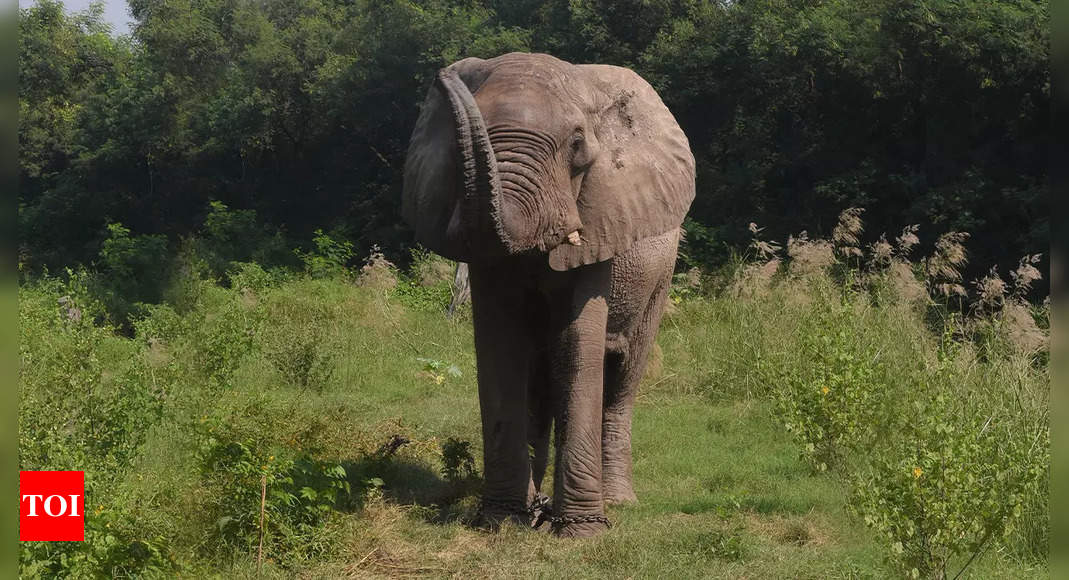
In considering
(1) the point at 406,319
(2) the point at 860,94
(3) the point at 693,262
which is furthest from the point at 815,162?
(1) the point at 406,319

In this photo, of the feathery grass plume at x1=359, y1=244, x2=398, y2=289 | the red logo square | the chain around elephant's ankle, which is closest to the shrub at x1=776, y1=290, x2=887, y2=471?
the chain around elephant's ankle

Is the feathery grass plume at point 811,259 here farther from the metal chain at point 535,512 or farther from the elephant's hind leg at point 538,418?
the metal chain at point 535,512

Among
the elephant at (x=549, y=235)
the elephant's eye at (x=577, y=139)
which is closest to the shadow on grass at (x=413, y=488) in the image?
the elephant at (x=549, y=235)

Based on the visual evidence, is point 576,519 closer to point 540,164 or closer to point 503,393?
point 503,393

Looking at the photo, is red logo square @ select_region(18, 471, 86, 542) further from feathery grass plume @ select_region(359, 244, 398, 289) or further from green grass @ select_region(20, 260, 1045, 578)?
feathery grass plume @ select_region(359, 244, 398, 289)

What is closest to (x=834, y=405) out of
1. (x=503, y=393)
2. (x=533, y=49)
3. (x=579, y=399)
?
(x=579, y=399)

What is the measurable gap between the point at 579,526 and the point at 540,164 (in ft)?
6.94

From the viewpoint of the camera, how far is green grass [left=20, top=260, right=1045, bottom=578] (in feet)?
19.6

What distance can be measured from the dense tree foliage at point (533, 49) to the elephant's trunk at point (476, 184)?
13.3m

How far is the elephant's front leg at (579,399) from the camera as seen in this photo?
6.68 metres

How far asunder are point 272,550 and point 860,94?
17.5 m

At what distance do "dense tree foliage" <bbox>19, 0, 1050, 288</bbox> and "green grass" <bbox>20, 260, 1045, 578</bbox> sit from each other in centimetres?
778

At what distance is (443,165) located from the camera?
6.16 m

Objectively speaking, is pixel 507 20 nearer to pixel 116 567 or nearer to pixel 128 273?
pixel 128 273
